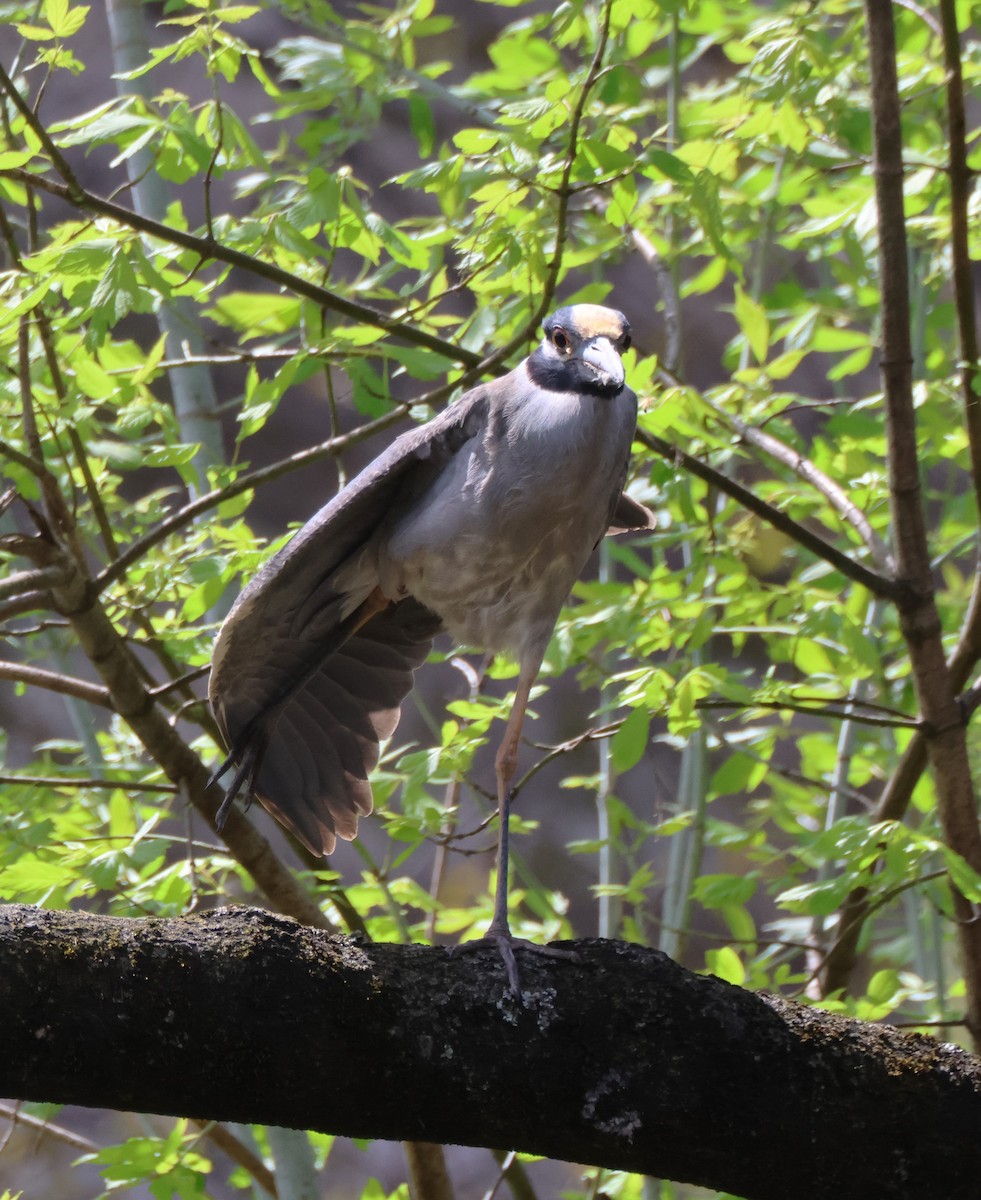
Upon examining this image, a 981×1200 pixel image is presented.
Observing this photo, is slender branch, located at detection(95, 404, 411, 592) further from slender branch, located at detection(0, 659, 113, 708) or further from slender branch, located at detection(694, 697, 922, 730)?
slender branch, located at detection(694, 697, 922, 730)

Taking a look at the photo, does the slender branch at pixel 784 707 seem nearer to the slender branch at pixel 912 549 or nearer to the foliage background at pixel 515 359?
the foliage background at pixel 515 359

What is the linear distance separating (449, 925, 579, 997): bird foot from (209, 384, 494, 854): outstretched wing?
2.18ft

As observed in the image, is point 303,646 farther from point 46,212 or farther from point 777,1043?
point 46,212

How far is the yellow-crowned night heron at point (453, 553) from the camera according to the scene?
213 centimetres

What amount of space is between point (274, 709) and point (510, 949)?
2.92 feet

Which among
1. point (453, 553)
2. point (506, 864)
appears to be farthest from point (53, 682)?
point (506, 864)

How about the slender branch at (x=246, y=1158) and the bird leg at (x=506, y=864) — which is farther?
the slender branch at (x=246, y=1158)

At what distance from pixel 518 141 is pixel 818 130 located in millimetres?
877

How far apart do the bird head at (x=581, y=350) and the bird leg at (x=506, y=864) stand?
490 mm

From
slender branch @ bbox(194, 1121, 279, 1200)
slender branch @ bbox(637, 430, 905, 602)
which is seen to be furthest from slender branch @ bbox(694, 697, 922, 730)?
slender branch @ bbox(194, 1121, 279, 1200)

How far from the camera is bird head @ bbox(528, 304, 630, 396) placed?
6.89 ft

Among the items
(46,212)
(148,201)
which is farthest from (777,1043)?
(46,212)

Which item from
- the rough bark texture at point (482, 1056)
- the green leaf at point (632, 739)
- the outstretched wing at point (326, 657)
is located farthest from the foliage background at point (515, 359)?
the rough bark texture at point (482, 1056)

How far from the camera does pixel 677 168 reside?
2070 millimetres
